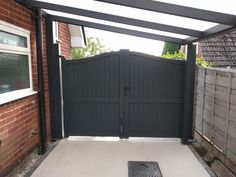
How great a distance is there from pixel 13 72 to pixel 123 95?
7.69 feet

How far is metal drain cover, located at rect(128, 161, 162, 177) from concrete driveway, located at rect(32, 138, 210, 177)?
82 millimetres

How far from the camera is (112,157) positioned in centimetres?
398

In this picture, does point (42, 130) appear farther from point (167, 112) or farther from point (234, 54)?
point (234, 54)

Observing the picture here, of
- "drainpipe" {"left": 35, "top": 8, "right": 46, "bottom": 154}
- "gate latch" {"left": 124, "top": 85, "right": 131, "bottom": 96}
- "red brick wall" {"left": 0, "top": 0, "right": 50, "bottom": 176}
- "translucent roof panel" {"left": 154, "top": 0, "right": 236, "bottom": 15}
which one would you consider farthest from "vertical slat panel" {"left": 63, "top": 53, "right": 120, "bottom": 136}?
"translucent roof panel" {"left": 154, "top": 0, "right": 236, "bottom": 15}

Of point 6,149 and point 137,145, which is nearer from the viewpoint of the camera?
point 6,149

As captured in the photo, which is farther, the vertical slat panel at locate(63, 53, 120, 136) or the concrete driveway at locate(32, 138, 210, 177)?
the vertical slat panel at locate(63, 53, 120, 136)

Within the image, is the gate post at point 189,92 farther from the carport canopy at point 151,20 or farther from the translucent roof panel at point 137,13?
the translucent roof panel at point 137,13

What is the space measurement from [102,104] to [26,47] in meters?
2.02

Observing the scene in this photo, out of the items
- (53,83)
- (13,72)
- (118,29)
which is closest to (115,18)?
(118,29)

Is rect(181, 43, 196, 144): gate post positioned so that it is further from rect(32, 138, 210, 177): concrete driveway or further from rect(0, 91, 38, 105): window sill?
rect(0, 91, 38, 105): window sill

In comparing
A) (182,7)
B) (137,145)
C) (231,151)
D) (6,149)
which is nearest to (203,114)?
(231,151)

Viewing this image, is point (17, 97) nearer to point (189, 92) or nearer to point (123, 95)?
point (123, 95)

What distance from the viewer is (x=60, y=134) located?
4934 mm

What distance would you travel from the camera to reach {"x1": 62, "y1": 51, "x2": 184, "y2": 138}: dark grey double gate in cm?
479
